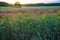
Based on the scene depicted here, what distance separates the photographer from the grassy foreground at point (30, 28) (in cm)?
264

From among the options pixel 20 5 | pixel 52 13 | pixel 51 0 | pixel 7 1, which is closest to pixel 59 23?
pixel 52 13

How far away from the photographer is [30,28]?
8.81 feet

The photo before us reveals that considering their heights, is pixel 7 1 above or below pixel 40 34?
above

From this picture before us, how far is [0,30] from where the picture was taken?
2.63 m

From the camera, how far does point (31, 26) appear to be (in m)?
2.70

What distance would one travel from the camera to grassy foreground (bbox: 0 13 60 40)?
2.64 meters

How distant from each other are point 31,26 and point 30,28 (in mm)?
31

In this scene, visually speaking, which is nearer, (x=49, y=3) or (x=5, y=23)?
(x=5, y=23)

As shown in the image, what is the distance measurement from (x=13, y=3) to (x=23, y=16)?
0.75 feet

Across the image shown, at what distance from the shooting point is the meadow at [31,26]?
104 inches

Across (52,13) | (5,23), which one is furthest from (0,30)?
(52,13)

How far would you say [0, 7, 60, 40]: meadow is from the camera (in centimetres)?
265

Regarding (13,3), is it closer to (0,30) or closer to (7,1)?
(7,1)

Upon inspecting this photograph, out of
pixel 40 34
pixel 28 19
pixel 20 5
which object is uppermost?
pixel 20 5
